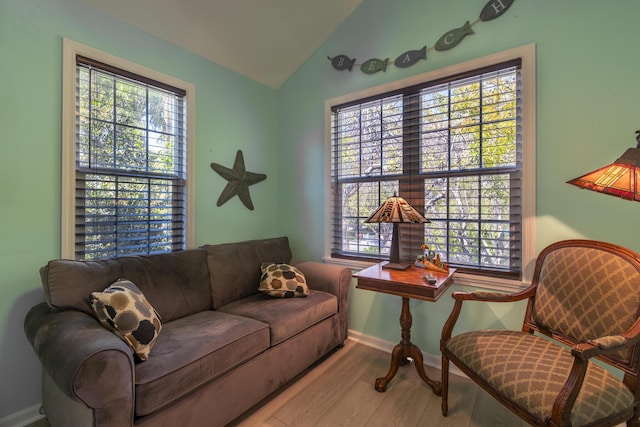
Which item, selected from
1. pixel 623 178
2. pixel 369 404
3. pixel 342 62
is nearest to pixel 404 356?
pixel 369 404

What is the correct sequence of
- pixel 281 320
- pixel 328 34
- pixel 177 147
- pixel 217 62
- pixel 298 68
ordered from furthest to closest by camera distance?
pixel 298 68, pixel 328 34, pixel 217 62, pixel 177 147, pixel 281 320

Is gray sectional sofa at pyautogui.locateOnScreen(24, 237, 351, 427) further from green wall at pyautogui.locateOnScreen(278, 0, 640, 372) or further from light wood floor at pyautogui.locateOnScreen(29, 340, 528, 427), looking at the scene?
green wall at pyautogui.locateOnScreen(278, 0, 640, 372)

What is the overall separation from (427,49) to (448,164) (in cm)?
92

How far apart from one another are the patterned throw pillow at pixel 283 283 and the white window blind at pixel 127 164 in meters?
0.80

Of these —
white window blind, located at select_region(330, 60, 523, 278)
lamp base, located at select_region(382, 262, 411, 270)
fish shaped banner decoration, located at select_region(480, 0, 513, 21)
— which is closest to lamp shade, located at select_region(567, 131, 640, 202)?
white window blind, located at select_region(330, 60, 523, 278)

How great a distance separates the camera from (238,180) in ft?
9.37

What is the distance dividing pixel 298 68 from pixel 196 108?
3.86 feet

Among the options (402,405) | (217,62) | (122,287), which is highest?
(217,62)

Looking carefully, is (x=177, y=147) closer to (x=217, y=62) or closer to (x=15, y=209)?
(x=217, y=62)

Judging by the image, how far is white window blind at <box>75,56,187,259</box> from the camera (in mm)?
1953

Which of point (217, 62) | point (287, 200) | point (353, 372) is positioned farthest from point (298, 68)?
point (353, 372)

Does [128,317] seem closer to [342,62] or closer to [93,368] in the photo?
[93,368]

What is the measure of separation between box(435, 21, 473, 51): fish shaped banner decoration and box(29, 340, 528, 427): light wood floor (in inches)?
95.9

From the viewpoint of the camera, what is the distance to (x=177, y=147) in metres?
2.46
